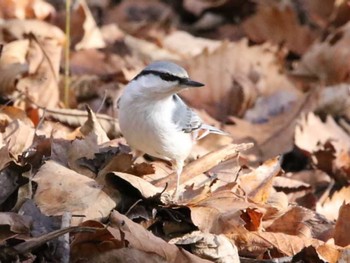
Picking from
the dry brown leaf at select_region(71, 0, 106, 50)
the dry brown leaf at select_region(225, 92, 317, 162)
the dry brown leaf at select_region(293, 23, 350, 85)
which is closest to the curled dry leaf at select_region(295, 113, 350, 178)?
the dry brown leaf at select_region(225, 92, 317, 162)

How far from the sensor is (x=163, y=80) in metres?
3.94

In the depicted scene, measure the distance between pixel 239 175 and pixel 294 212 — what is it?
0.40m

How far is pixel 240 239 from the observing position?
357 centimetres

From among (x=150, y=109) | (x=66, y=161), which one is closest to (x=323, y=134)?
(x=150, y=109)

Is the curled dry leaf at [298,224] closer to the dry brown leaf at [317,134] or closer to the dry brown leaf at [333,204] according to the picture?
the dry brown leaf at [333,204]

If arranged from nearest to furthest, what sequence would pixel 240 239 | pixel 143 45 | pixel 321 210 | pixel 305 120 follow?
pixel 240 239
pixel 321 210
pixel 305 120
pixel 143 45

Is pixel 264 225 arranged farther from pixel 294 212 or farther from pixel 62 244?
pixel 62 244

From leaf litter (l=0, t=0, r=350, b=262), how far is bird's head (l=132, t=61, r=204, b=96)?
334 mm

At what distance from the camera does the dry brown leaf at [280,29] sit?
Answer: 718 centimetres

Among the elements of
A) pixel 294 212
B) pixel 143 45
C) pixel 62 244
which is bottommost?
pixel 143 45

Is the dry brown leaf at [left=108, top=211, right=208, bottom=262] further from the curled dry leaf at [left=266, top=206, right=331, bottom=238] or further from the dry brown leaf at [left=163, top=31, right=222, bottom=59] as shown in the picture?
the dry brown leaf at [left=163, top=31, right=222, bottom=59]

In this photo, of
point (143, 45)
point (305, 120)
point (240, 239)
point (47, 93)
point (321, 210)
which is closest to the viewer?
point (240, 239)

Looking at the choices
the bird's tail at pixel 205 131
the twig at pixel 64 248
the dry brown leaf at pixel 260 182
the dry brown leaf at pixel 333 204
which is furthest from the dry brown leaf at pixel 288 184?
the twig at pixel 64 248

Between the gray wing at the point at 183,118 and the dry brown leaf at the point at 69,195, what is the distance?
81cm
